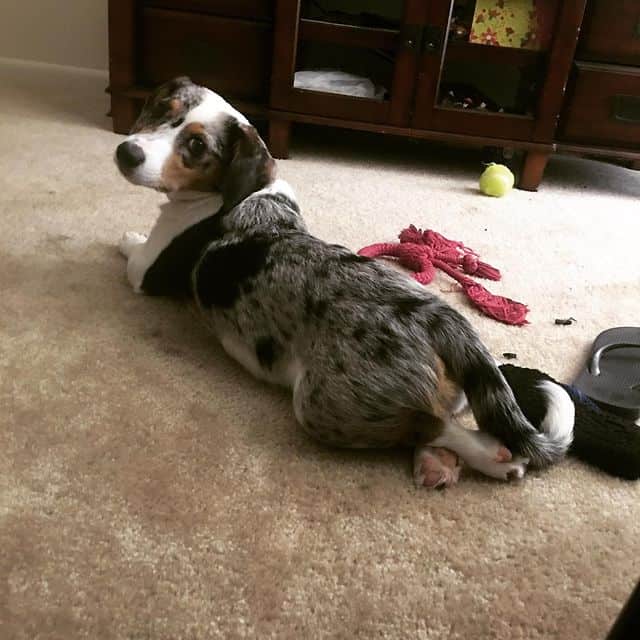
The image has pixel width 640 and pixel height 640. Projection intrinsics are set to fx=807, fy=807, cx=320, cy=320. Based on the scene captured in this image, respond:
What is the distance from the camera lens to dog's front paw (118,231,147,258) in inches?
72.9

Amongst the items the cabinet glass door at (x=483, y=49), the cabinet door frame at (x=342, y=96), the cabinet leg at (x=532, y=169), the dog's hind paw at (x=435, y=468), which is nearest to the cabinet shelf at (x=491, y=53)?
the cabinet glass door at (x=483, y=49)

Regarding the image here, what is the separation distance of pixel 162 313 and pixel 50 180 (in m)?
0.86

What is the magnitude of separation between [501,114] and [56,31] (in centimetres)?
204

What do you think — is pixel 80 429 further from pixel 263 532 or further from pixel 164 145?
pixel 164 145

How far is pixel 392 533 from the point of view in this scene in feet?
3.69

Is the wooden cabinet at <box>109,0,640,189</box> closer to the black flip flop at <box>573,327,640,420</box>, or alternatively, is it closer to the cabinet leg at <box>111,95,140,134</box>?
the cabinet leg at <box>111,95,140,134</box>

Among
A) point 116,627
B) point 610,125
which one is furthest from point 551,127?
point 116,627

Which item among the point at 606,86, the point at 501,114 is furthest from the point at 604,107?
the point at 501,114

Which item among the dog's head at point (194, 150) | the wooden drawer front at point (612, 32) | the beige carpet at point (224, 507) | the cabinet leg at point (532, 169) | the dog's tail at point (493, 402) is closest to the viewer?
the beige carpet at point (224, 507)

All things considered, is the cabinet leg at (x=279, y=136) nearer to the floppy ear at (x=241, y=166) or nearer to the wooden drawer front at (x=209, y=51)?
the wooden drawer front at (x=209, y=51)

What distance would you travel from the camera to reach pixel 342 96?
2.69 meters

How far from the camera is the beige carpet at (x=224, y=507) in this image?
98 cm

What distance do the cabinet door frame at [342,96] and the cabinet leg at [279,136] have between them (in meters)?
0.05

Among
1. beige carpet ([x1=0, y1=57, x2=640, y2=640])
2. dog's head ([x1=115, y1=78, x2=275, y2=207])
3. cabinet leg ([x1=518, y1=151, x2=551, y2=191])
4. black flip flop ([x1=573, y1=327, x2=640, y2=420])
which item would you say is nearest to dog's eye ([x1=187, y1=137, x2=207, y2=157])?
dog's head ([x1=115, y1=78, x2=275, y2=207])
